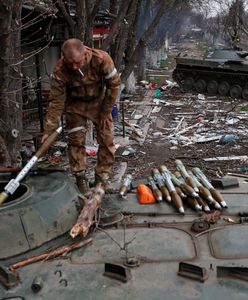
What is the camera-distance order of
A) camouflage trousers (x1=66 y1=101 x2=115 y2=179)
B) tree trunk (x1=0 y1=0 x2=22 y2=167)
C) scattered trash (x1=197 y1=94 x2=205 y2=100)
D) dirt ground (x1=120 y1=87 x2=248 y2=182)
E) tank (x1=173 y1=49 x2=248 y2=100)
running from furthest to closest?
1. scattered trash (x1=197 y1=94 x2=205 y2=100)
2. tank (x1=173 y1=49 x2=248 y2=100)
3. dirt ground (x1=120 y1=87 x2=248 y2=182)
4. tree trunk (x1=0 y1=0 x2=22 y2=167)
5. camouflage trousers (x1=66 y1=101 x2=115 y2=179)

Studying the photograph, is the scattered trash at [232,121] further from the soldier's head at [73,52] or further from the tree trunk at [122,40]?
the soldier's head at [73,52]

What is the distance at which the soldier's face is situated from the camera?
461cm

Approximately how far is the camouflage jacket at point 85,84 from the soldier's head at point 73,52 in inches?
9.3

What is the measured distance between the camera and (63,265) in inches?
132

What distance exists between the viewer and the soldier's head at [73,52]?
4.56 metres

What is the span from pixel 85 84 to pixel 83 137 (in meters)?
0.64

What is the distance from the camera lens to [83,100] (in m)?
5.36

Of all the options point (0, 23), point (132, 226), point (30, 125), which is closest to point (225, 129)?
point (30, 125)

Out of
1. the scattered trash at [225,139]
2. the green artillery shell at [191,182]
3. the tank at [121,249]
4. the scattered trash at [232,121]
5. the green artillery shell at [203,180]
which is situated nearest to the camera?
the tank at [121,249]

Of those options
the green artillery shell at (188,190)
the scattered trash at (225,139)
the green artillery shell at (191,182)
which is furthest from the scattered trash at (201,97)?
the green artillery shell at (188,190)

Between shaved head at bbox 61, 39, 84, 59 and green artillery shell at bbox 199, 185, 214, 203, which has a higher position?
shaved head at bbox 61, 39, 84, 59

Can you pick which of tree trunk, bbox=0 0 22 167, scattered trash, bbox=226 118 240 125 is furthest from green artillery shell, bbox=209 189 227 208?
scattered trash, bbox=226 118 240 125

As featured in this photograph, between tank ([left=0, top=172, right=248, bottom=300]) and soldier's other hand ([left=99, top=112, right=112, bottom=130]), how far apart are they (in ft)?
4.19

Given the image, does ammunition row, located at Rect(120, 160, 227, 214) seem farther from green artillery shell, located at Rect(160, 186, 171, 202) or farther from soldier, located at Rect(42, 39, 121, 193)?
soldier, located at Rect(42, 39, 121, 193)
